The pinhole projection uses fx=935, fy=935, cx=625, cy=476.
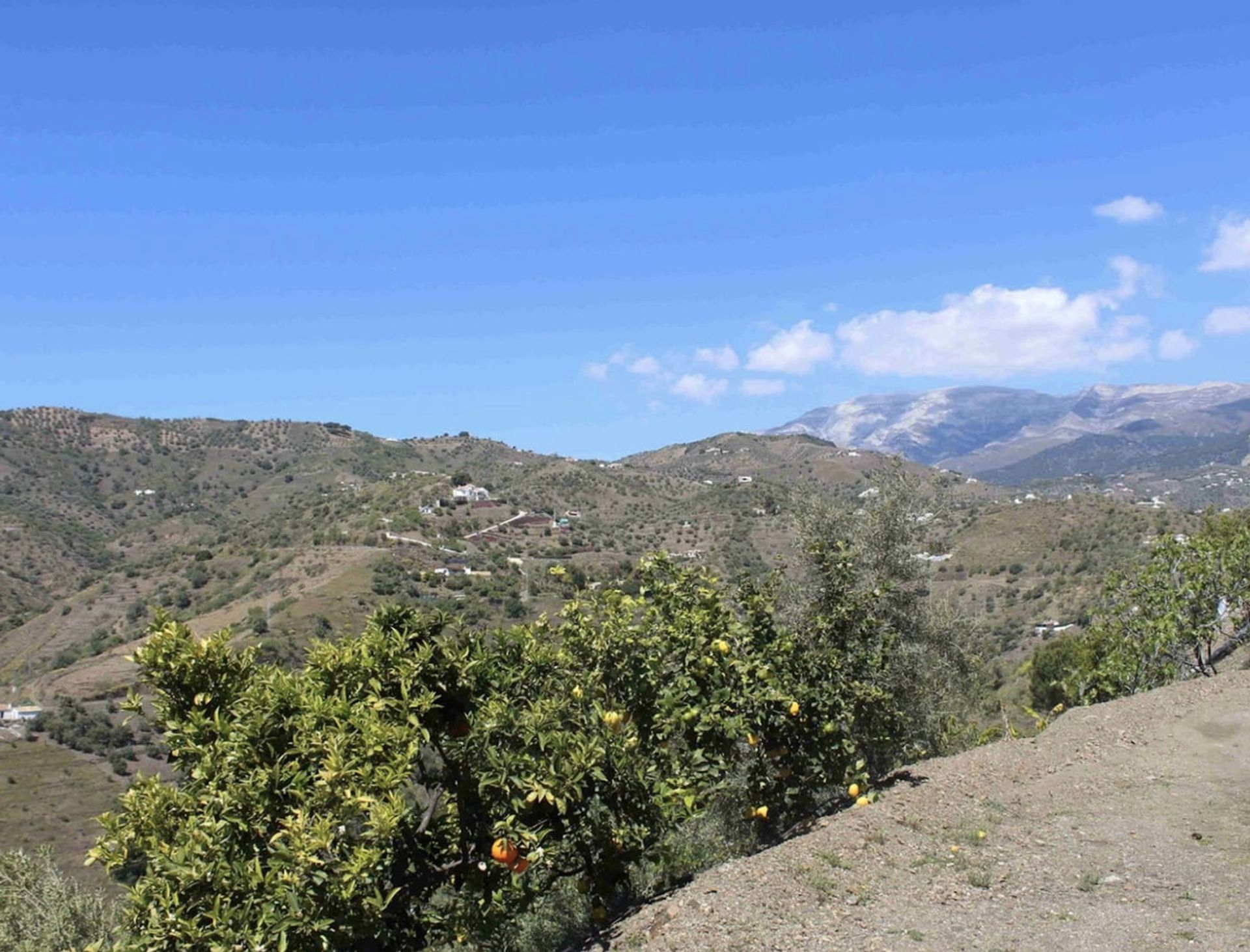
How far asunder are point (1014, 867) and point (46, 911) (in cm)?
843

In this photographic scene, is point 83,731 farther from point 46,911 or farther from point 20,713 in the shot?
point 46,911

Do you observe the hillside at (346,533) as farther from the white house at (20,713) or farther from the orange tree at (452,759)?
the orange tree at (452,759)

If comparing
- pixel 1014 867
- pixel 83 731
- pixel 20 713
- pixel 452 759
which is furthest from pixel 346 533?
pixel 1014 867

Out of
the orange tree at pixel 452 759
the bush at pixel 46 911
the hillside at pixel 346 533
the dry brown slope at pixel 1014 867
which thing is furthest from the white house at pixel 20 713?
the dry brown slope at pixel 1014 867

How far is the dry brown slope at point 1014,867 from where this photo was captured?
6738mm

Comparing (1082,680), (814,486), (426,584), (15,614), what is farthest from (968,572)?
(15,614)

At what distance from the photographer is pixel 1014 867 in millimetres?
8016

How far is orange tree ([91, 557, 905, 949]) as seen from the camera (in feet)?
18.9

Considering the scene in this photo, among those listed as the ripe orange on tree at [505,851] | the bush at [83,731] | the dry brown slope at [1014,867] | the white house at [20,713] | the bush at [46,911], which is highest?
the ripe orange on tree at [505,851]

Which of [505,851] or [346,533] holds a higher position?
[346,533]

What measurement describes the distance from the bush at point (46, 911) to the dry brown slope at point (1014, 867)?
4.80 m

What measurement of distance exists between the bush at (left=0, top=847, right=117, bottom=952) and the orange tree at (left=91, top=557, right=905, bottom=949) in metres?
1.46

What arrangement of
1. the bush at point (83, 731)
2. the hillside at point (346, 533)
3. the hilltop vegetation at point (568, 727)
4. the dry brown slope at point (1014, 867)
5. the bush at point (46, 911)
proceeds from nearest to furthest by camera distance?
the hilltop vegetation at point (568, 727), the dry brown slope at point (1014, 867), the bush at point (46, 911), the bush at point (83, 731), the hillside at point (346, 533)

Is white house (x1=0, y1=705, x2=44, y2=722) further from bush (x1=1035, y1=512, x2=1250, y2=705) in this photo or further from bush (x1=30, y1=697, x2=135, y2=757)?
bush (x1=1035, y1=512, x2=1250, y2=705)
